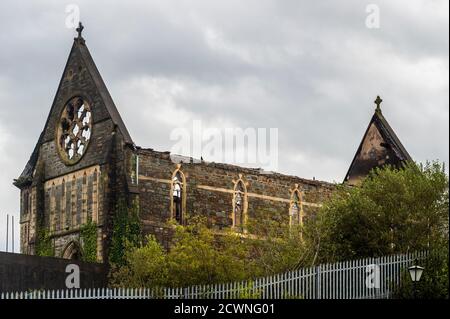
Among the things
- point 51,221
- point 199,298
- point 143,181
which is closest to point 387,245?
point 199,298

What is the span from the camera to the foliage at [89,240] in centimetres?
6165

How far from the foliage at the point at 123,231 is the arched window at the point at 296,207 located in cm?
1194

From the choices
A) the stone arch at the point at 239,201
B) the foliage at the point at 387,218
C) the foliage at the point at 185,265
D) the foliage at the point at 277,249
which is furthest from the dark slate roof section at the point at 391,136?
the foliage at the point at 387,218

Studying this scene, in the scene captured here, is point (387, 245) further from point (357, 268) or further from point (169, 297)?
point (169, 297)

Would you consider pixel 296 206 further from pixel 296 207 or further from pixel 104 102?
pixel 104 102

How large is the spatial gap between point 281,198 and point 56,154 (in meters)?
13.2

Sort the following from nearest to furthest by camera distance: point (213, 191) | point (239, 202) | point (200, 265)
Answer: point (200, 265)
point (213, 191)
point (239, 202)

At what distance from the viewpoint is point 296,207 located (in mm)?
69938

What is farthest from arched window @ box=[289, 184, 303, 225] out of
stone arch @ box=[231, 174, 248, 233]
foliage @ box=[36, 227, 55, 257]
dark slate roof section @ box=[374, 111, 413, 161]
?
foliage @ box=[36, 227, 55, 257]

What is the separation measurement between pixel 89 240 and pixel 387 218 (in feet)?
65.5

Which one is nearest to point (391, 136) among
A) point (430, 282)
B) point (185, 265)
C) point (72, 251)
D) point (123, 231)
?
point (123, 231)

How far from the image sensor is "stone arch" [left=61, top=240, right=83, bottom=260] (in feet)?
208

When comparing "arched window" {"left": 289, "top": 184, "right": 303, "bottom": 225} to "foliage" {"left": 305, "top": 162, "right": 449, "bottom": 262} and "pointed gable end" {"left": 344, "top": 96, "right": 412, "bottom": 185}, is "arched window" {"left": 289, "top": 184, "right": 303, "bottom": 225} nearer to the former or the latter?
"pointed gable end" {"left": 344, "top": 96, "right": 412, "bottom": 185}

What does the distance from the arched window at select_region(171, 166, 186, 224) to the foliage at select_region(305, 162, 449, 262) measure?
15.1 metres
